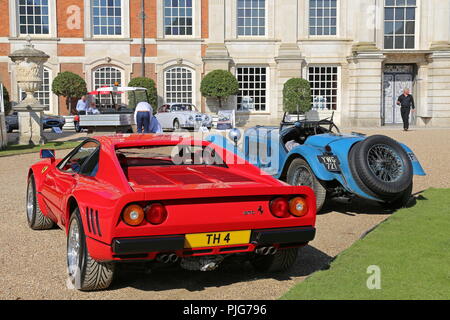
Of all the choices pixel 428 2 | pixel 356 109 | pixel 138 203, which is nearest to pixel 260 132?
pixel 138 203

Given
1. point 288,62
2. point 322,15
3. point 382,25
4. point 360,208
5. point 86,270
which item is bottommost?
point 360,208

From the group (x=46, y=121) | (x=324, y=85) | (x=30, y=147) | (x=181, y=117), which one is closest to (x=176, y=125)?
(x=181, y=117)

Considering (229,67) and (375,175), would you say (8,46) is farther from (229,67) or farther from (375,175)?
(375,175)

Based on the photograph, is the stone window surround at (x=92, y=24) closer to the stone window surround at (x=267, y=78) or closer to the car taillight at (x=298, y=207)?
the stone window surround at (x=267, y=78)

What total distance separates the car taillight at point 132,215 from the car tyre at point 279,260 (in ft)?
4.02

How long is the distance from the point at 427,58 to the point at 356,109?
460cm

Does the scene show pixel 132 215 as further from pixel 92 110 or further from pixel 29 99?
pixel 92 110

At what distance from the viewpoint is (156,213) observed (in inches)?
180

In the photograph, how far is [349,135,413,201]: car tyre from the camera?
7.82m

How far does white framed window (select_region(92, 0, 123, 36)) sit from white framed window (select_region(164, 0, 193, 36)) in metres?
2.50

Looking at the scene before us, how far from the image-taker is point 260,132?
1020 cm

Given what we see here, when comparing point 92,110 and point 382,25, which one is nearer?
point 92,110

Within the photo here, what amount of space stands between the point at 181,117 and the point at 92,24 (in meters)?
8.96
